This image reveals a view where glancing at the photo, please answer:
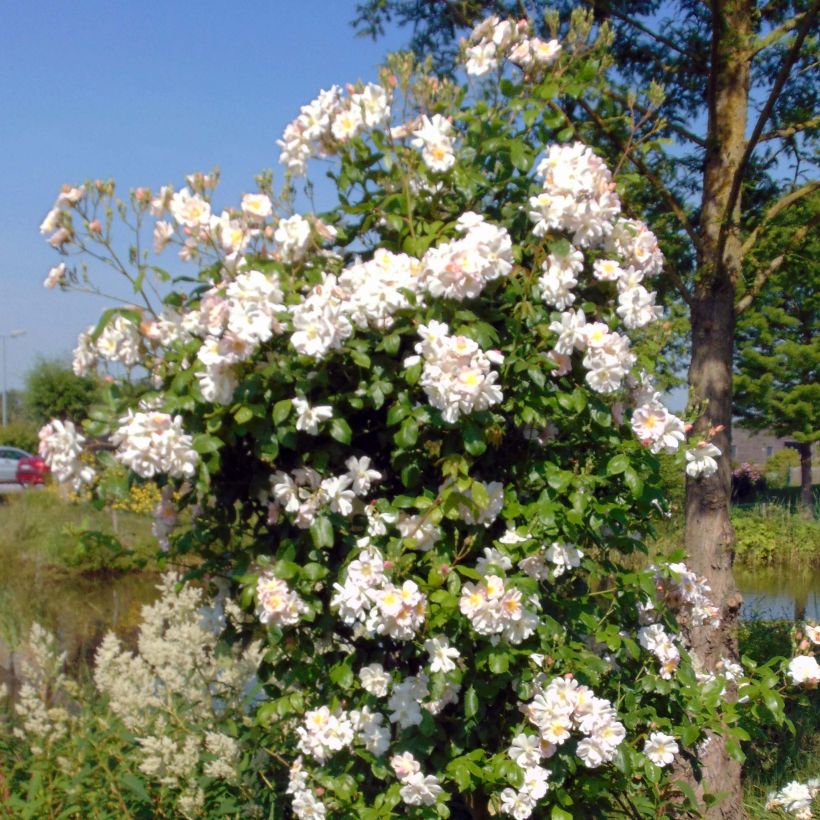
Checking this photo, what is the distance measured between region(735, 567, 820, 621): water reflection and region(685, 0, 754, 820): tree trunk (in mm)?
4765

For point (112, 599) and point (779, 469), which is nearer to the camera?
point (112, 599)

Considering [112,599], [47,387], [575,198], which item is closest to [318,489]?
[575,198]

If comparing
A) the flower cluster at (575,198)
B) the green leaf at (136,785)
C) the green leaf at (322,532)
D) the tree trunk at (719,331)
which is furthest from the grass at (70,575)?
the flower cluster at (575,198)

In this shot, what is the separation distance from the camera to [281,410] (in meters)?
2.08

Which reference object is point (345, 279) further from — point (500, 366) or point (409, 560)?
point (409, 560)

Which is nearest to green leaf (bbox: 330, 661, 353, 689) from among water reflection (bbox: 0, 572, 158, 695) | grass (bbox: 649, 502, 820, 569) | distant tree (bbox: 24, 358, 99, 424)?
water reflection (bbox: 0, 572, 158, 695)

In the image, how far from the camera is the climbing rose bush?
2.13m

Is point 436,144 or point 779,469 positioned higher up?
point 779,469

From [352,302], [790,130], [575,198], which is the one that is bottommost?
[352,302]

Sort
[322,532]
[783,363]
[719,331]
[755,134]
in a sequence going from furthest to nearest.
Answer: [783,363], [719,331], [755,134], [322,532]

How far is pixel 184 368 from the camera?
226 cm

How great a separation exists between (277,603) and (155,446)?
46 cm

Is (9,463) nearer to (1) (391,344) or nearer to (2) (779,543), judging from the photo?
(2) (779,543)

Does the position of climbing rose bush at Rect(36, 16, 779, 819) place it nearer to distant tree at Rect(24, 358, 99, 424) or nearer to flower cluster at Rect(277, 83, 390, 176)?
flower cluster at Rect(277, 83, 390, 176)
